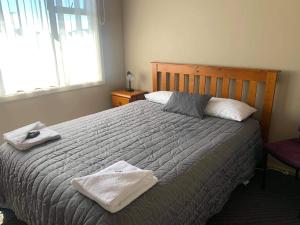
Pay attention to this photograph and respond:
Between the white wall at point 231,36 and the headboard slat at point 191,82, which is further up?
the white wall at point 231,36

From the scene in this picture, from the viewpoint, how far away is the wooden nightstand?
3.23 metres

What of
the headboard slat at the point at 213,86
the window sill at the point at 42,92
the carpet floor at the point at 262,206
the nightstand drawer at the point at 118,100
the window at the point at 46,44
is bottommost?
the carpet floor at the point at 262,206

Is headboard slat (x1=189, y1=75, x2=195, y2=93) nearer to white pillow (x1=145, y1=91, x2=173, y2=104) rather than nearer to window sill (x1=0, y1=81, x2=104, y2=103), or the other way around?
white pillow (x1=145, y1=91, x2=173, y2=104)

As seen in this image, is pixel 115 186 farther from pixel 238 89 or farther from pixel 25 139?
pixel 238 89

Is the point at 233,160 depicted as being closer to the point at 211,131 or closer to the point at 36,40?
the point at 211,131

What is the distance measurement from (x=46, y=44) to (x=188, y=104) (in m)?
1.73

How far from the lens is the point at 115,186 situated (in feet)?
3.83

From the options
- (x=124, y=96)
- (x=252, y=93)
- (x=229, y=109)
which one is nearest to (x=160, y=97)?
(x=124, y=96)

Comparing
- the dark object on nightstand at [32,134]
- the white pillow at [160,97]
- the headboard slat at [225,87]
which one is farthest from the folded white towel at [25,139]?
the headboard slat at [225,87]

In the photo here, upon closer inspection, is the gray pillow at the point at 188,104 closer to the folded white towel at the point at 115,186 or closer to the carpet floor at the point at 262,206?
the carpet floor at the point at 262,206

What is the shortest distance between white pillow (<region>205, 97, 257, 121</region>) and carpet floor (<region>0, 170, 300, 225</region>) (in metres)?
0.67

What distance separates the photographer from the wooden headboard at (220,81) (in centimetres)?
232

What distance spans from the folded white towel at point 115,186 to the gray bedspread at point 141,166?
0.04m

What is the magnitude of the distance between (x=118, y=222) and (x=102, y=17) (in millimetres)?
2817
